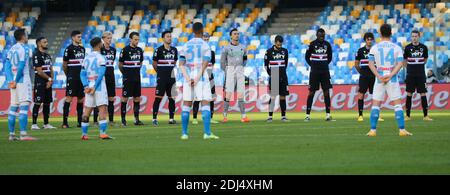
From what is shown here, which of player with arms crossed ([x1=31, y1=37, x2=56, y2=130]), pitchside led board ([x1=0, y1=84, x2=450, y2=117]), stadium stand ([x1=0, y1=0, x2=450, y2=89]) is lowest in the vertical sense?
pitchside led board ([x1=0, y1=84, x2=450, y2=117])

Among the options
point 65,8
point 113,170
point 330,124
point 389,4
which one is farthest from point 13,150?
point 65,8

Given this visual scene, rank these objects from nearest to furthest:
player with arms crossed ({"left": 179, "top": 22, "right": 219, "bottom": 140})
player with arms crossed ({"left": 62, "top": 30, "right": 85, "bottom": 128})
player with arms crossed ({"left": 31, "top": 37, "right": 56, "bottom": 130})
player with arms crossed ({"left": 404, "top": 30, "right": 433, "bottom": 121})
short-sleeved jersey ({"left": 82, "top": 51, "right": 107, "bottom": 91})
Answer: player with arms crossed ({"left": 179, "top": 22, "right": 219, "bottom": 140}) < short-sleeved jersey ({"left": 82, "top": 51, "right": 107, "bottom": 91}) < player with arms crossed ({"left": 62, "top": 30, "right": 85, "bottom": 128}) < player with arms crossed ({"left": 31, "top": 37, "right": 56, "bottom": 130}) < player with arms crossed ({"left": 404, "top": 30, "right": 433, "bottom": 121})

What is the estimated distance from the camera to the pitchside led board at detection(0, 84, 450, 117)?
31.4m

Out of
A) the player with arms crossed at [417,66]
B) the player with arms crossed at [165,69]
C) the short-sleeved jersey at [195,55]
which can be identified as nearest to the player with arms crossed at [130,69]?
the player with arms crossed at [165,69]

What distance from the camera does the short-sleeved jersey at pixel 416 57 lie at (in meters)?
24.3

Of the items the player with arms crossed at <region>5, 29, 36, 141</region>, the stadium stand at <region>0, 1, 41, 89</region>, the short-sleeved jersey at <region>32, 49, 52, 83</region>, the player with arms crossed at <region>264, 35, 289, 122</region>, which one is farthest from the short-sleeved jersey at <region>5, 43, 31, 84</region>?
the stadium stand at <region>0, 1, 41, 89</region>

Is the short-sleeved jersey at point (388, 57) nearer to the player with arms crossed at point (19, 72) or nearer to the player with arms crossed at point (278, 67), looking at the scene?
the player with arms crossed at point (19, 72)

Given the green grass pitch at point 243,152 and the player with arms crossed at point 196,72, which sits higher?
the player with arms crossed at point 196,72

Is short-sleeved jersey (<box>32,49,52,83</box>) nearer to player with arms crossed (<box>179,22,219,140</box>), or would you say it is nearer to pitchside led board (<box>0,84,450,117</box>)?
player with arms crossed (<box>179,22,219,140</box>)

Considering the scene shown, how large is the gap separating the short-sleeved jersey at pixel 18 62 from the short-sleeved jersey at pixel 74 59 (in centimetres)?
527

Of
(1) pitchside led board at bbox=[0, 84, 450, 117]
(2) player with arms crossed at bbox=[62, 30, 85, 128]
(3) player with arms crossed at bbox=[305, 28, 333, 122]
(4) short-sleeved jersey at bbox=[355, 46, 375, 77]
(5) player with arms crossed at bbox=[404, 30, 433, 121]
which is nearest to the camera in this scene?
(2) player with arms crossed at bbox=[62, 30, 85, 128]

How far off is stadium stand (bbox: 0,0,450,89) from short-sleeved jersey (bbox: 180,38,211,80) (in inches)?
650
